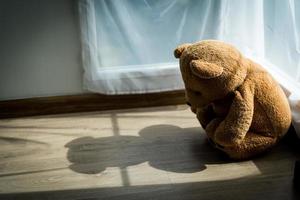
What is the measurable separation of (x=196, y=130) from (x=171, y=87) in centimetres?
34

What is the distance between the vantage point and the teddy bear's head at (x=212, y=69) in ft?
4.69

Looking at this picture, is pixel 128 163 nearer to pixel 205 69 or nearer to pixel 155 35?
pixel 205 69

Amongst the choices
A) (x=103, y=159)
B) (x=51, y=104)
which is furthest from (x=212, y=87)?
(x=51, y=104)

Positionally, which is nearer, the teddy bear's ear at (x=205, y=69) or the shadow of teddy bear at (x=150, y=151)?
the teddy bear's ear at (x=205, y=69)

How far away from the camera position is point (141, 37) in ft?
6.43

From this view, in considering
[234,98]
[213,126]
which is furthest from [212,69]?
[213,126]

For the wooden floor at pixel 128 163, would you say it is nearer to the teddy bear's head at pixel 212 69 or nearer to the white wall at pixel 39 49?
the white wall at pixel 39 49

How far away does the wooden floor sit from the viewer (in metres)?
1.39

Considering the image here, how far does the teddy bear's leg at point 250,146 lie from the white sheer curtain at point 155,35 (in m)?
0.40

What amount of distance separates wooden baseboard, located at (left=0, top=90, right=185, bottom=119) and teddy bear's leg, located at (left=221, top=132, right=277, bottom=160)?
2.12 feet

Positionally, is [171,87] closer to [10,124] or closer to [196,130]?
[196,130]

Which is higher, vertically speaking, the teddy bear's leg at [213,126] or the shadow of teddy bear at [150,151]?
the teddy bear's leg at [213,126]

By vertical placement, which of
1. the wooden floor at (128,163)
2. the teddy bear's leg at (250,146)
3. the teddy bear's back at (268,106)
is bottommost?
the wooden floor at (128,163)

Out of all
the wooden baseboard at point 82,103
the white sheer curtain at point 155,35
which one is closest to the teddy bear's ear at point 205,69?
the white sheer curtain at point 155,35
